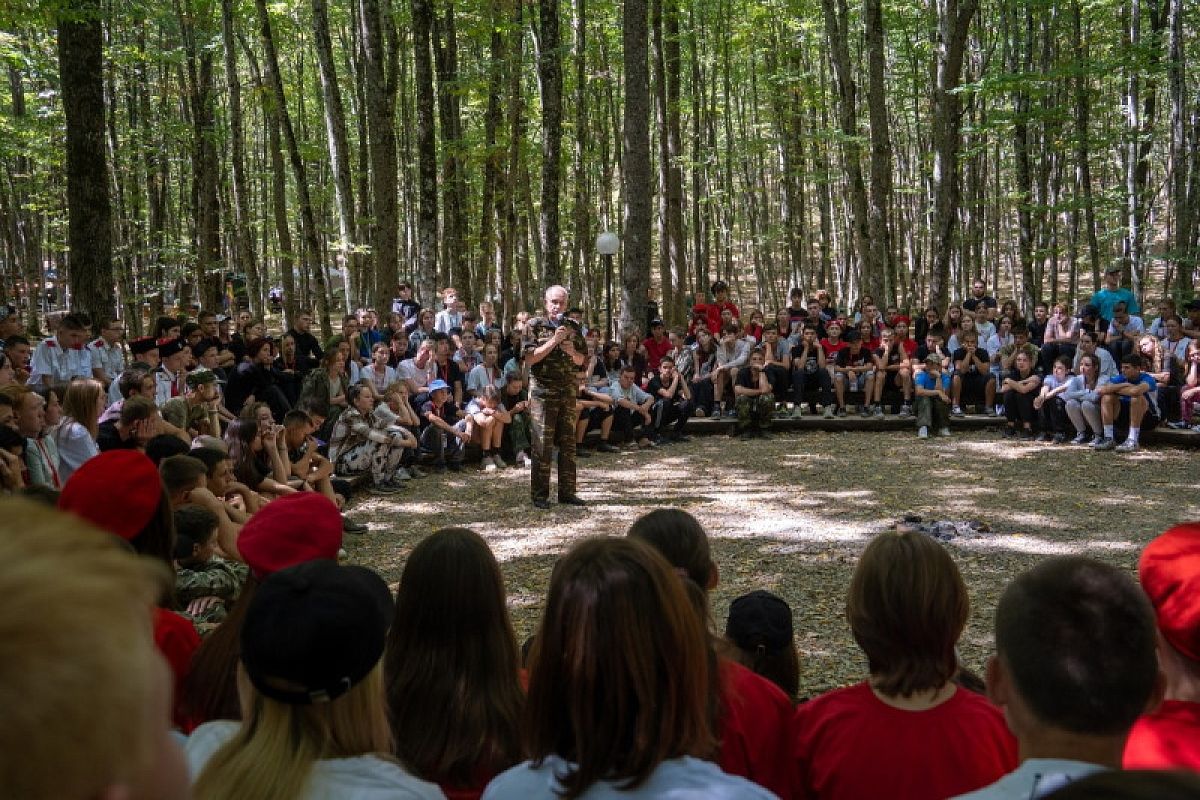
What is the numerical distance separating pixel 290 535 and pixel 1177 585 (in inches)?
75.1

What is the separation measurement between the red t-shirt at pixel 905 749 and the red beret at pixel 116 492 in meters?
2.04

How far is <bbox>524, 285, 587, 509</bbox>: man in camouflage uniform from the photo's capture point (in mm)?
9195

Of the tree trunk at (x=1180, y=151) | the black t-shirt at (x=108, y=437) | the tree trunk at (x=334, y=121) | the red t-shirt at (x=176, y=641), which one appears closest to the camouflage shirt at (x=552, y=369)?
the black t-shirt at (x=108, y=437)

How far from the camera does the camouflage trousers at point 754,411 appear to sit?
13.9 m

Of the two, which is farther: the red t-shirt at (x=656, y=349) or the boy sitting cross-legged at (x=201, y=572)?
the red t-shirt at (x=656, y=349)

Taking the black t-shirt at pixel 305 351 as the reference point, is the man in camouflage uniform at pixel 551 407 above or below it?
below

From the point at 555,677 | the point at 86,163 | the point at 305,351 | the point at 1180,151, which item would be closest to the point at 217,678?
the point at 555,677

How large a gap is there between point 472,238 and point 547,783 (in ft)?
64.8

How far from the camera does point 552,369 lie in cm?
934

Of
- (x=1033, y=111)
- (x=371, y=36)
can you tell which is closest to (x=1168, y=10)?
(x=1033, y=111)

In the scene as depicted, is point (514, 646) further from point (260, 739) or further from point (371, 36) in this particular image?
point (371, 36)

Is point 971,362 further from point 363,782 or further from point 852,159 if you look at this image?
point 363,782

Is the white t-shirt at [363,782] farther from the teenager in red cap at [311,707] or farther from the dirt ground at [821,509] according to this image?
the dirt ground at [821,509]

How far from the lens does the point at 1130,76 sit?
17.5 m
